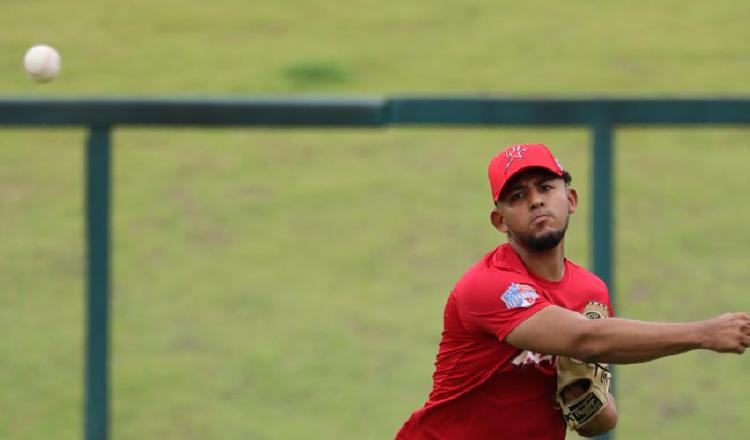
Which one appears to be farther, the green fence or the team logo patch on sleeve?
the green fence

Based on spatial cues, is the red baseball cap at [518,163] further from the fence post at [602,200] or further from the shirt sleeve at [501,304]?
the fence post at [602,200]

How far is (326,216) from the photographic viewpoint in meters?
6.95

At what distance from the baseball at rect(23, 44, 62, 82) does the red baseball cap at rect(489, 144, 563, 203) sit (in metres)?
1.97

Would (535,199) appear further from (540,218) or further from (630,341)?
(630,341)

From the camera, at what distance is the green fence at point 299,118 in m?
4.93

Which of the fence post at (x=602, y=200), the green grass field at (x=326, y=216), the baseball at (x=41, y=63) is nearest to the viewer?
the baseball at (x=41, y=63)

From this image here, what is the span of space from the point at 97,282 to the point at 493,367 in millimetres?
2335

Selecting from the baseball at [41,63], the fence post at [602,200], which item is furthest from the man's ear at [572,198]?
the baseball at [41,63]

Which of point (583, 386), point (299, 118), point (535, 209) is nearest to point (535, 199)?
point (535, 209)

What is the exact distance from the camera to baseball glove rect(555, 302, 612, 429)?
3.16 m

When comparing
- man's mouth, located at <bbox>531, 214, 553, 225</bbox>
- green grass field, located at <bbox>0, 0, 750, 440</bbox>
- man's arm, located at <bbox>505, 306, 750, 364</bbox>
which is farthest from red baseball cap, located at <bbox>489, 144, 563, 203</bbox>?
green grass field, located at <bbox>0, 0, 750, 440</bbox>

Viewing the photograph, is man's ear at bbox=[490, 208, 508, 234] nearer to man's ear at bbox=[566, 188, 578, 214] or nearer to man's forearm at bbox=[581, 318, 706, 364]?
man's ear at bbox=[566, 188, 578, 214]

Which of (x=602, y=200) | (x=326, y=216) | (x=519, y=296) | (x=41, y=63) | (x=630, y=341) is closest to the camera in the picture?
(x=630, y=341)

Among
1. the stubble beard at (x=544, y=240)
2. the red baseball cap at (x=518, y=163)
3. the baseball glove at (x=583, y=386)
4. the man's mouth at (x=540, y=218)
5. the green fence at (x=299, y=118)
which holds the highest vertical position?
the green fence at (x=299, y=118)
